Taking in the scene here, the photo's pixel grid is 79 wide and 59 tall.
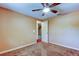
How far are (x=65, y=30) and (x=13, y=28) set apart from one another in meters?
0.97

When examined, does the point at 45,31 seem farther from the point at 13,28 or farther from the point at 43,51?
the point at 13,28

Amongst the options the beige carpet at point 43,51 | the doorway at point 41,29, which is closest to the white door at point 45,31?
the doorway at point 41,29

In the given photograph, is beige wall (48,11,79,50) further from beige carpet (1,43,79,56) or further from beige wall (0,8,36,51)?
beige wall (0,8,36,51)

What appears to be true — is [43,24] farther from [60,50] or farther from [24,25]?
[60,50]

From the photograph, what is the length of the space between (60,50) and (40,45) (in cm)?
38

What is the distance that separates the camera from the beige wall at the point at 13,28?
1.51 m

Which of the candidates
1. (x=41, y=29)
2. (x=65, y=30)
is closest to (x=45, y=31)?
(x=41, y=29)

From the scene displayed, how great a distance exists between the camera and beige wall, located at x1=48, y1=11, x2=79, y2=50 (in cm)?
152

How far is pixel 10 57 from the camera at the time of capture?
1.35 m

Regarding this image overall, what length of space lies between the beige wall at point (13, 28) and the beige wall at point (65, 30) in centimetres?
39

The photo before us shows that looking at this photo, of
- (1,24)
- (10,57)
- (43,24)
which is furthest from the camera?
(43,24)

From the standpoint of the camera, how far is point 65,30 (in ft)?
5.39

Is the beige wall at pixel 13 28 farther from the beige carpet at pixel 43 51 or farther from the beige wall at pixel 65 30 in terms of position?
the beige wall at pixel 65 30

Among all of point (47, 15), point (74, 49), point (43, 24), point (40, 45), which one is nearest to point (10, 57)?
point (40, 45)
